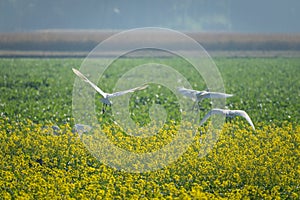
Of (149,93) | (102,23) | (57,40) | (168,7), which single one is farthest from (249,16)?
(149,93)

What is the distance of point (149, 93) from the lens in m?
19.4

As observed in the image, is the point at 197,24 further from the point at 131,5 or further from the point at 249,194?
the point at 249,194

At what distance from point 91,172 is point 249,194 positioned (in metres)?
2.39

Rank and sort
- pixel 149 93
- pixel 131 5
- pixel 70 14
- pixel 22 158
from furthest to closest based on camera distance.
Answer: pixel 131 5 → pixel 70 14 → pixel 149 93 → pixel 22 158

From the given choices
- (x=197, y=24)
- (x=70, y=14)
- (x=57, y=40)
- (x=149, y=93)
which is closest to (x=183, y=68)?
(x=149, y=93)

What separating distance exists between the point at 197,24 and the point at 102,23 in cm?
1647

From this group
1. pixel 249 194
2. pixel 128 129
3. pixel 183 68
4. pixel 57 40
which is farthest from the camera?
pixel 57 40

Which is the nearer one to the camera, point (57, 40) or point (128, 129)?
point (128, 129)

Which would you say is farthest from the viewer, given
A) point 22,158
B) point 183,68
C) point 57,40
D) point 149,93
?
point 57,40

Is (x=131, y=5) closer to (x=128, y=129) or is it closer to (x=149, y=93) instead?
(x=149, y=93)

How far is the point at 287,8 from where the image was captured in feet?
342

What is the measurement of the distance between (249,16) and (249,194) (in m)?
98.7

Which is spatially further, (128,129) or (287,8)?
(287,8)

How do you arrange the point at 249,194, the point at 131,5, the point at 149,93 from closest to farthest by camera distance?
the point at 249,194, the point at 149,93, the point at 131,5
